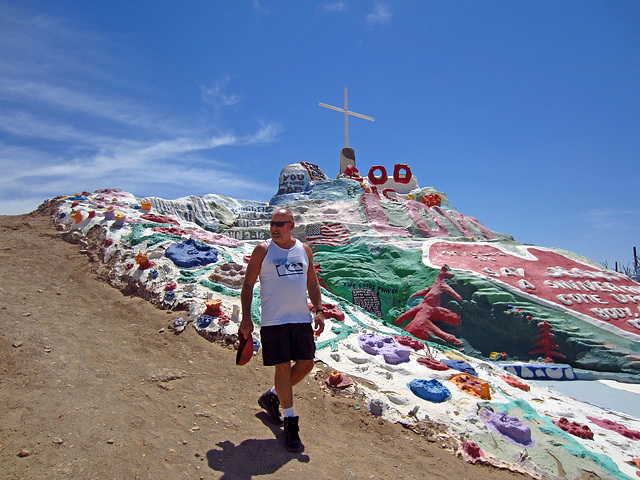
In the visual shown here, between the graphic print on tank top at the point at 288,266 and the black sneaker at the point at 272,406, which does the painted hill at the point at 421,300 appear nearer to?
the black sneaker at the point at 272,406

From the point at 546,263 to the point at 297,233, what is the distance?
6.44 metres

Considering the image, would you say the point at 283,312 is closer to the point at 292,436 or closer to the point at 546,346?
the point at 292,436

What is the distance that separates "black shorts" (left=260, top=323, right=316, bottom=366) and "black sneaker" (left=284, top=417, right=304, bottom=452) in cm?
39

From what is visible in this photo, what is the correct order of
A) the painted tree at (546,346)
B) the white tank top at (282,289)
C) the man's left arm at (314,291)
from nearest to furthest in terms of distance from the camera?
the white tank top at (282,289)
the man's left arm at (314,291)
the painted tree at (546,346)

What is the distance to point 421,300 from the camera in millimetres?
8297

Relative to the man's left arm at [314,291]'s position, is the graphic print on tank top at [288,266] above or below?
above

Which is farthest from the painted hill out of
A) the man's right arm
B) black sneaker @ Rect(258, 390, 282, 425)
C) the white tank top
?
the man's right arm

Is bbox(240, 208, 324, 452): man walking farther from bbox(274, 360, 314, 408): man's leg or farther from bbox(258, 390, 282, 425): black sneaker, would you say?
bbox(258, 390, 282, 425): black sneaker

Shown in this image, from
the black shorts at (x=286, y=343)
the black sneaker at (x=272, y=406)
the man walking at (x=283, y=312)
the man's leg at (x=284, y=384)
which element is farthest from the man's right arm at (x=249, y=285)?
the black sneaker at (x=272, y=406)

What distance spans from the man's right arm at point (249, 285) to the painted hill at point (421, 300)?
1461mm

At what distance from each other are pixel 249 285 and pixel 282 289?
223mm

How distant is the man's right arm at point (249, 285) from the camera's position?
2.77m

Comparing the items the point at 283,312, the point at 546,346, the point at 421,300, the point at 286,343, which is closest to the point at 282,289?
the point at 283,312

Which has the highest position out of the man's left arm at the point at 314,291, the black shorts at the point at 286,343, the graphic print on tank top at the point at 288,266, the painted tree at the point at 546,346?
the graphic print on tank top at the point at 288,266
